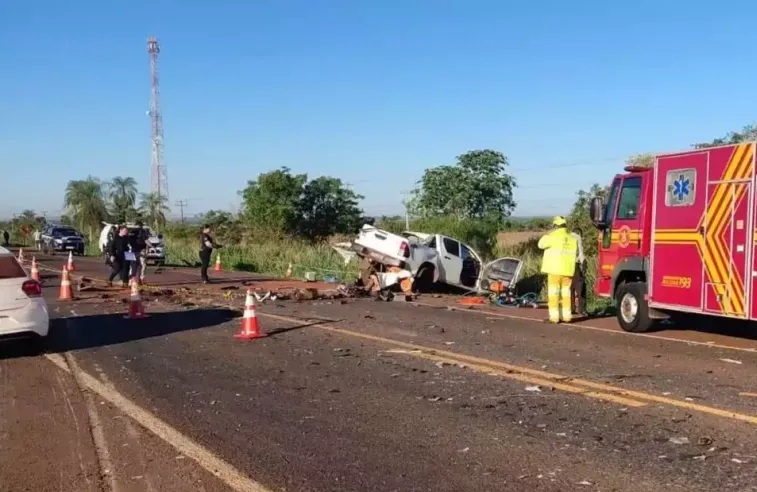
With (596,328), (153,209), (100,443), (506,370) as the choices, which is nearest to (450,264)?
(596,328)

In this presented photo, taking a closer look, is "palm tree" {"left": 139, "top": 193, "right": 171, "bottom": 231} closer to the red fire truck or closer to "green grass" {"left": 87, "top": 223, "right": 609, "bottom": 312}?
"green grass" {"left": 87, "top": 223, "right": 609, "bottom": 312}

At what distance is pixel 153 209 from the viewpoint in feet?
218

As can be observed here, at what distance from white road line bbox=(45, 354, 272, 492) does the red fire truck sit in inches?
309

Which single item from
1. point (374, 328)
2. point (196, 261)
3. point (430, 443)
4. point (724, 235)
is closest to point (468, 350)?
point (374, 328)

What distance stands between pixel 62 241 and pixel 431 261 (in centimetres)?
3378

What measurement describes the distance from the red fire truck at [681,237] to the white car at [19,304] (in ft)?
28.6

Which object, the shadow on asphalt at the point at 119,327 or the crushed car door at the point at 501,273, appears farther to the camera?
the crushed car door at the point at 501,273

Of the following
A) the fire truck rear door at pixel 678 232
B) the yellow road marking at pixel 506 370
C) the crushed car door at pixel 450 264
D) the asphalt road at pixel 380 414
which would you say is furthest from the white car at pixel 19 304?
the crushed car door at pixel 450 264

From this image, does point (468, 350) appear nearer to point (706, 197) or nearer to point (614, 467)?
point (706, 197)

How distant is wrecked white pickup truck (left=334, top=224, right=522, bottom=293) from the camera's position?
21.2 metres

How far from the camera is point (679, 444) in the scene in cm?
598

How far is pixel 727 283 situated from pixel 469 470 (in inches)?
274

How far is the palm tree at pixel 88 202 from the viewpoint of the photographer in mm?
72562

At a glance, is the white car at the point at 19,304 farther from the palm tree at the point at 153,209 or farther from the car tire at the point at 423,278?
the palm tree at the point at 153,209
